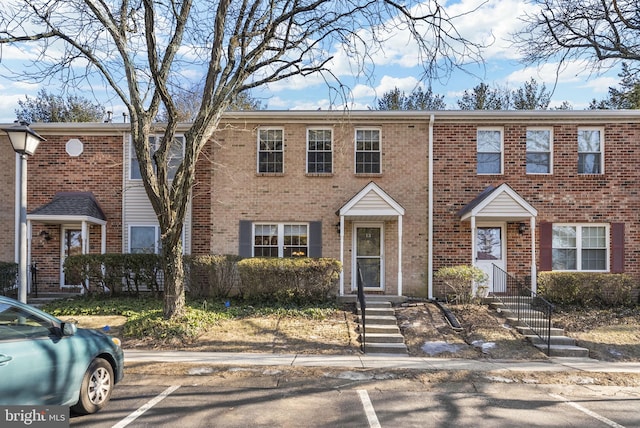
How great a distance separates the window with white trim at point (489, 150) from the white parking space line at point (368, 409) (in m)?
8.89

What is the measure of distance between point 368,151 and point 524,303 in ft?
19.9

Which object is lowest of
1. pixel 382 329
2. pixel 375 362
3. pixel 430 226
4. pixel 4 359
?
pixel 375 362

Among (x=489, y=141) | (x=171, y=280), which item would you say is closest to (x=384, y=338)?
(x=171, y=280)

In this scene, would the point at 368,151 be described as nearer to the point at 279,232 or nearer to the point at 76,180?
the point at 279,232

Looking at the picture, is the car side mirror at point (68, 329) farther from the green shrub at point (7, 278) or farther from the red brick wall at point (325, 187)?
the green shrub at point (7, 278)

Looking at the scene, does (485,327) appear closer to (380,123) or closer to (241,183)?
(380,123)

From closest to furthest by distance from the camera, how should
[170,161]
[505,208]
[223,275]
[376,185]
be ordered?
[505,208], [223,275], [376,185], [170,161]

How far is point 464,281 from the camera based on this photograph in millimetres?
11273

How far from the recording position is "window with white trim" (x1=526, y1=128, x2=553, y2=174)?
41.7 ft

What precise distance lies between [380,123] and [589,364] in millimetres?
8091

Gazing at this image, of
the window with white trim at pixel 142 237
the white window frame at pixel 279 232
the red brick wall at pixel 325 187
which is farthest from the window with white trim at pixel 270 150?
the window with white trim at pixel 142 237

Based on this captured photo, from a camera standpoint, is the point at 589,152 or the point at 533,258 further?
the point at 589,152

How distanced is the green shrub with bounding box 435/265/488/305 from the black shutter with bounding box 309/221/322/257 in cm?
355

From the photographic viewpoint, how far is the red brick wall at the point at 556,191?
1249 cm
